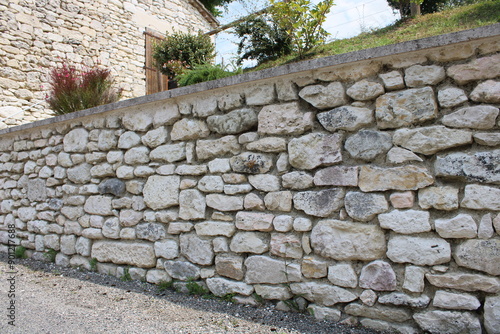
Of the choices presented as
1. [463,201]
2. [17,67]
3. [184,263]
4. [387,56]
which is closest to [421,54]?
[387,56]

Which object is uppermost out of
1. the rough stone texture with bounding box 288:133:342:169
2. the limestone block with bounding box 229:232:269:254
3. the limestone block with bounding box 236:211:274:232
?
the rough stone texture with bounding box 288:133:342:169

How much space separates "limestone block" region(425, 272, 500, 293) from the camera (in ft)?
6.05

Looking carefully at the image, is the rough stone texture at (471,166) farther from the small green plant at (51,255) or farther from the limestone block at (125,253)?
the small green plant at (51,255)

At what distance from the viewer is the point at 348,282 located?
219 centimetres

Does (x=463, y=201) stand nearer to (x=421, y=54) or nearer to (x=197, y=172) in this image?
(x=421, y=54)

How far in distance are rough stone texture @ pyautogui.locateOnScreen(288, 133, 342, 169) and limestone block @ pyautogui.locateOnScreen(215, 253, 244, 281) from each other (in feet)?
2.79

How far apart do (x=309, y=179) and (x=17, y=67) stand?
6998 mm

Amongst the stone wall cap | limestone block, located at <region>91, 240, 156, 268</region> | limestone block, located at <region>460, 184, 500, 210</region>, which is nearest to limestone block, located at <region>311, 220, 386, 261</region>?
limestone block, located at <region>460, 184, 500, 210</region>

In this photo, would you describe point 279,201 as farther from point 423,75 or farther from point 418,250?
point 423,75

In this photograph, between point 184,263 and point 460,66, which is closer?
point 460,66

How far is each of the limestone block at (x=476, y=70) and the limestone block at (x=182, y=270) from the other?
2.23 metres

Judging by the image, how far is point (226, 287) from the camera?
2676 mm

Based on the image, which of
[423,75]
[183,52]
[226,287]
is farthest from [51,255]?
[183,52]

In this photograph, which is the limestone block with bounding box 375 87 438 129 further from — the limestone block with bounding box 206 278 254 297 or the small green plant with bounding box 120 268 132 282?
the small green plant with bounding box 120 268 132 282
